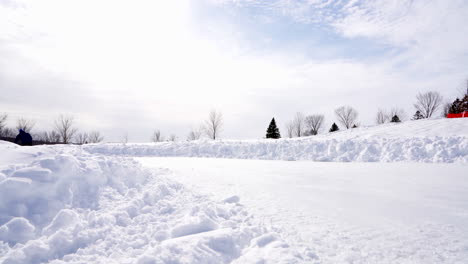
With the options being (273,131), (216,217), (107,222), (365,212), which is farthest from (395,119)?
(107,222)

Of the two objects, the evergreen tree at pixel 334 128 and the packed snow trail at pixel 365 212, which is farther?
the evergreen tree at pixel 334 128

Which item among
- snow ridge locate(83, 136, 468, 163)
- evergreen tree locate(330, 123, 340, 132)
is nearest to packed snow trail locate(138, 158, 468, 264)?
snow ridge locate(83, 136, 468, 163)

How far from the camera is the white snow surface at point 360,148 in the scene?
28.1 ft

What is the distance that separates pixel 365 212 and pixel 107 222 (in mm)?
3674

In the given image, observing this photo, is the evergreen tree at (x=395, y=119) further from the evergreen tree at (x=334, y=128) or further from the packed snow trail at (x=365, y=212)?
the packed snow trail at (x=365, y=212)

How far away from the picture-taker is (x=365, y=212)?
333cm

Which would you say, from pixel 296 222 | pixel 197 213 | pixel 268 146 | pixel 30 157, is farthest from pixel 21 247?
pixel 268 146

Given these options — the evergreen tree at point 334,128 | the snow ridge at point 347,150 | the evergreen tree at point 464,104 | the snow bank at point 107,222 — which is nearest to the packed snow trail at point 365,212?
the snow bank at point 107,222

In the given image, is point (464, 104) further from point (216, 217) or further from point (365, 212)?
point (216, 217)

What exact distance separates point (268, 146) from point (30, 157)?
1117cm

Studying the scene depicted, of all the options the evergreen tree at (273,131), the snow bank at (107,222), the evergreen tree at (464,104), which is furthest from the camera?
the evergreen tree at (273,131)

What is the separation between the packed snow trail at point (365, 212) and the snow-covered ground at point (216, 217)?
0.01 meters

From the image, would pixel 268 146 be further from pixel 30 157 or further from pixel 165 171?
pixel 30 157

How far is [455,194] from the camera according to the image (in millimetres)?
3996
